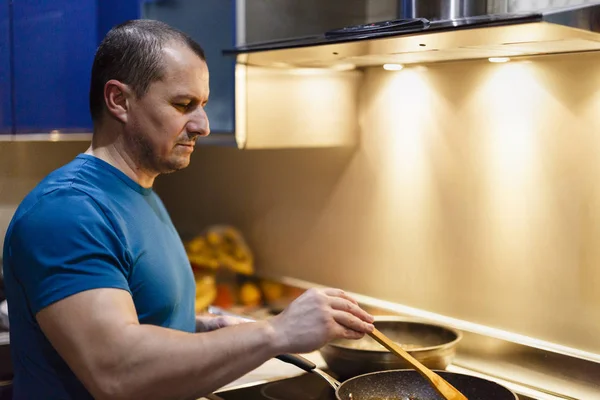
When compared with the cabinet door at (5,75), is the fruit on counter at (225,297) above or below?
below

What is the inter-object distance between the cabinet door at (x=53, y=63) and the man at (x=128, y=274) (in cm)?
72

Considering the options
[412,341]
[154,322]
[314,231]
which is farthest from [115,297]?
[314,231]

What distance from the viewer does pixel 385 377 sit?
154 cm

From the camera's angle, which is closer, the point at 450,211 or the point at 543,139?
the point at 543,139

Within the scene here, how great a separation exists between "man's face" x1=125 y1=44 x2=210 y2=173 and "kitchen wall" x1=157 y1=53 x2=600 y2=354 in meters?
0.76

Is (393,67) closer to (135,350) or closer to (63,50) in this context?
(63,50)

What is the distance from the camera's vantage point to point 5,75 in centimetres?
201

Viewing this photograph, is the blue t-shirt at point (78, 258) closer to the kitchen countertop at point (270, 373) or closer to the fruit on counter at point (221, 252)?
the kitchen countertop at point (270, 373)

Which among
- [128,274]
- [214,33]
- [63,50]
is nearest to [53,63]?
[63,50]

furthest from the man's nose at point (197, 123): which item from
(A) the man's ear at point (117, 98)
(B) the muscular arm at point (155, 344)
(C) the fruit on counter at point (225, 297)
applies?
(C) the fruit on counter at point (225, 297)

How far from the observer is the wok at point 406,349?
62.8 inches

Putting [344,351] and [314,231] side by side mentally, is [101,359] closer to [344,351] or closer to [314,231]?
[344,351]

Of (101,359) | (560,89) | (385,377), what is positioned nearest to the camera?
(101,359)

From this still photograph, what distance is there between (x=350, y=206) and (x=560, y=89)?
0.72 m
